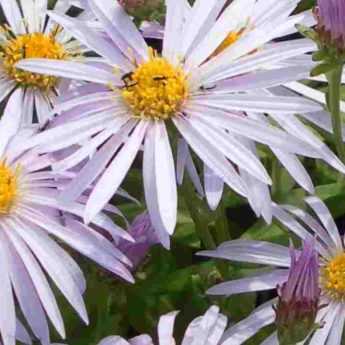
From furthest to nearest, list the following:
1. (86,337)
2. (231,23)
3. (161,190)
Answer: (86,337), (231,23), (161,190)

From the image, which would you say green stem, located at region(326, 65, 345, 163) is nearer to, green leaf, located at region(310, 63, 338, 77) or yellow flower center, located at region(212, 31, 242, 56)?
green leaf, located at region(310, 63, 338, 77)

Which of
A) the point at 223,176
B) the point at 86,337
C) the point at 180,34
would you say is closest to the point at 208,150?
the point at 223,176

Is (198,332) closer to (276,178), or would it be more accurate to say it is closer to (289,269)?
(289,269)

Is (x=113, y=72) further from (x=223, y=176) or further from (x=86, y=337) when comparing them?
(x=86, y=337)

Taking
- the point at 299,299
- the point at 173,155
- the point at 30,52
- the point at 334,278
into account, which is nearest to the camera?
the point at 299,299

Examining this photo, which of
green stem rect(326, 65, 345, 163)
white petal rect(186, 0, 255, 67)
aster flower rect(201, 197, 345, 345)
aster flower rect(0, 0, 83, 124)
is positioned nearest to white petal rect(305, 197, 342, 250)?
aster flower rect(201, 197, 345, 345)

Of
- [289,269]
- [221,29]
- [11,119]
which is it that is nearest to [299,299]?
[289,269]
